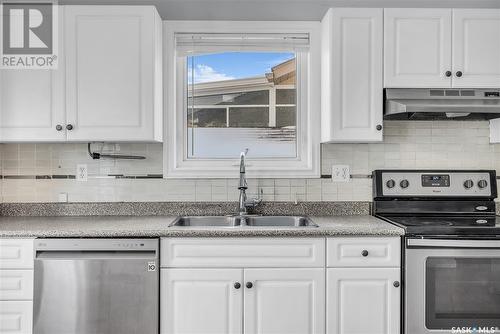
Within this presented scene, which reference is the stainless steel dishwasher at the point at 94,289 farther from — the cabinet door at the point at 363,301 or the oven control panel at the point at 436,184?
the oven control panel at the point at 436,184

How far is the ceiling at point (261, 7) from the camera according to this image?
2.55m

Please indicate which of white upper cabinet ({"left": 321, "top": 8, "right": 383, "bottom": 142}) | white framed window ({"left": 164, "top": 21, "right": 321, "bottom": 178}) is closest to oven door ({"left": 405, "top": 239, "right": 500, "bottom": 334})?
white upper cabinet ({"left": 321, "top": 8, "right": 383, "bottom": 142})

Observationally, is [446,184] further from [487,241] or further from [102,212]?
[102,212]

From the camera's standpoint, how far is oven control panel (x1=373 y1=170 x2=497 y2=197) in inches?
102

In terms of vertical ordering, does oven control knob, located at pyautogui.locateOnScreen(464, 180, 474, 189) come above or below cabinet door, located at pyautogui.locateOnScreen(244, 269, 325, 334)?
above

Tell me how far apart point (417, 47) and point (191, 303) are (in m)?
1.94

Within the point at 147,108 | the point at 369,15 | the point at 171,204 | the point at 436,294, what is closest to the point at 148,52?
the point at 147,108

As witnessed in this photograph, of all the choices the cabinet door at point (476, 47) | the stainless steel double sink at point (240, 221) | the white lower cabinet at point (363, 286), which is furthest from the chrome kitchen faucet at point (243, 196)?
the cabinet door at point (476, 47)

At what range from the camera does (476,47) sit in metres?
2.35

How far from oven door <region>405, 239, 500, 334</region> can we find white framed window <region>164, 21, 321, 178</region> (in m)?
0.89

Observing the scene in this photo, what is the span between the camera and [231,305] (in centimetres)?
206

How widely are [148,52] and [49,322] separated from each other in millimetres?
1544

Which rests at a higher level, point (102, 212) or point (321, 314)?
point (102, 212)

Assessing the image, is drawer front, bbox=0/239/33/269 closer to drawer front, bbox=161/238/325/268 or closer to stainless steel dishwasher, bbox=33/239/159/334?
stainless steel dishwasher, bbox=33/239/159/334
